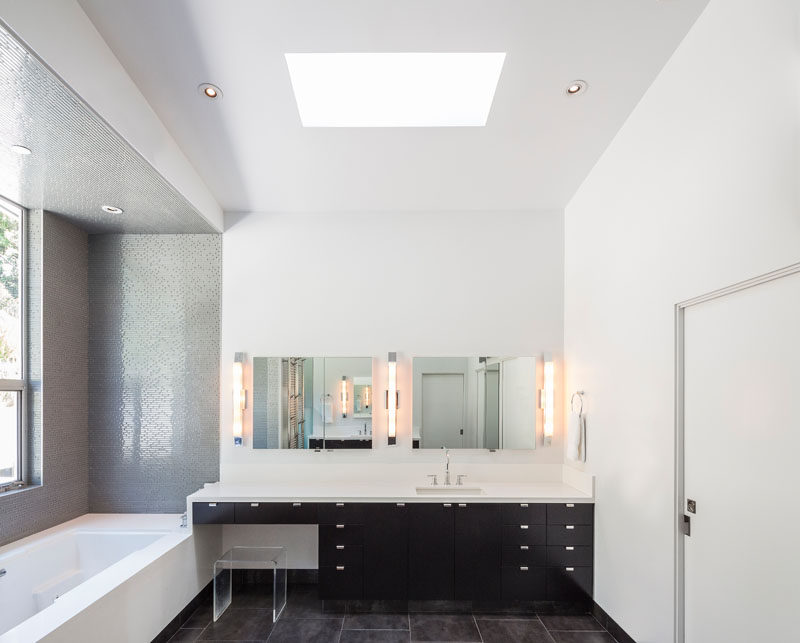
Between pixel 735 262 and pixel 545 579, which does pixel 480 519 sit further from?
pixel 735 262

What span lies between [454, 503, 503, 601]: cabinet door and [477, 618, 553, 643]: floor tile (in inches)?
6.1

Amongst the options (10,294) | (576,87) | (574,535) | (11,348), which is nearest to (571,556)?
(574,535)

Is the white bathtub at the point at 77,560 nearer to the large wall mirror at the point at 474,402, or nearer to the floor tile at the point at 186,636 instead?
the floor tile at the point at 186,636

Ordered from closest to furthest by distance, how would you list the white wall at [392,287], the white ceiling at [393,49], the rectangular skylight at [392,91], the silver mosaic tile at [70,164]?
the silver mosaic tile at [70,164] < the white ceiling at [393,49] < the rectangular skylight at [392,91] < the white wall at [392,287]

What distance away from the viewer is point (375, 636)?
3.10 m

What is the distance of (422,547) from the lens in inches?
133

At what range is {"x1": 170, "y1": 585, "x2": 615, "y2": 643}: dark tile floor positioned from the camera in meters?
3.07

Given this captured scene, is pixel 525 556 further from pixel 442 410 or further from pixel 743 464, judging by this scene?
pixel 743 464

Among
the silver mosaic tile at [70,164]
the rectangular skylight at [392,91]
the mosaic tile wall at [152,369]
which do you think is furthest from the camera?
the mosaic tile wall at [152,369]

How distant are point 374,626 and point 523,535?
1.20m

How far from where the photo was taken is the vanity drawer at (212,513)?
11.1ft

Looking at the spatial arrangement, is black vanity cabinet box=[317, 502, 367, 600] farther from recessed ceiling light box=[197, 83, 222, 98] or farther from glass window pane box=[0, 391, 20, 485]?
recessed ceiling light box=[197, 83, 222, 98]

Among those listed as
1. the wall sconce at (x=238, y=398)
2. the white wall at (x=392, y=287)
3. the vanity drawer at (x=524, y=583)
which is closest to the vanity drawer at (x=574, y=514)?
the vanity drawer at (x=524, y=583)

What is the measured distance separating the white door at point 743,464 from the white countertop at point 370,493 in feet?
3.96
